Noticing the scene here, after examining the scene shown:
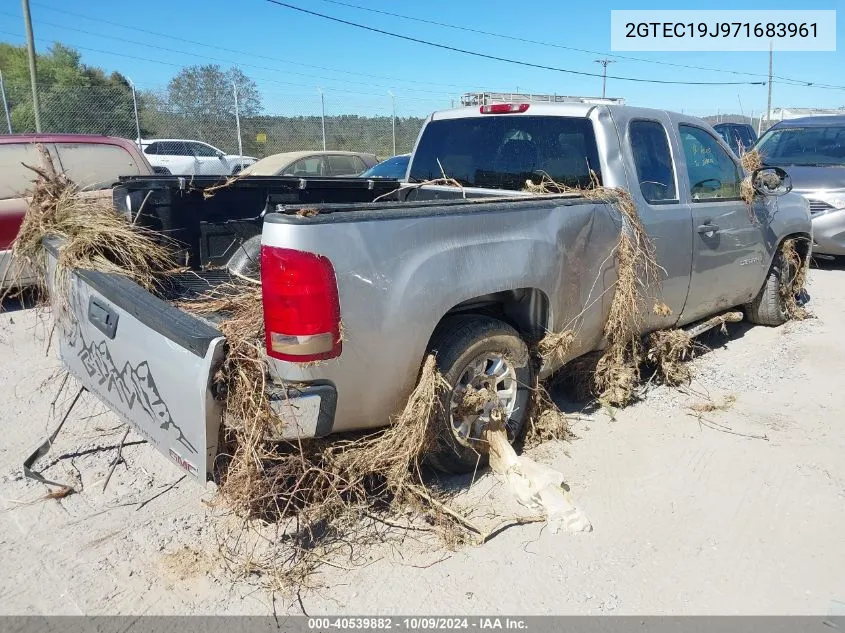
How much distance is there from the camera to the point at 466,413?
3365 millimetres

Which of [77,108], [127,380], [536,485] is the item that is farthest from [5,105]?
[536,485]

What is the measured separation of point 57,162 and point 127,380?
5.49 m

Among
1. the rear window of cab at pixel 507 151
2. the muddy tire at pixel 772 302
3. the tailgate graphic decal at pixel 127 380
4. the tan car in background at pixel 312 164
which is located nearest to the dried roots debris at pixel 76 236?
the tailgate graphic decal at pixel 127 380

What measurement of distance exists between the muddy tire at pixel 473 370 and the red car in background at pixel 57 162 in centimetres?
465

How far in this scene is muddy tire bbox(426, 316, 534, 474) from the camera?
3207 mm

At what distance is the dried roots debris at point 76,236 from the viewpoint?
326 cm

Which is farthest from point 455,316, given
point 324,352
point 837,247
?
point 837,247

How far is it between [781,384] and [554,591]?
3.13 m

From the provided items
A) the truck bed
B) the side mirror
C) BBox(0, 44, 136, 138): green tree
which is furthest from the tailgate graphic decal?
BBox(0, 44, 136, 138): green tree

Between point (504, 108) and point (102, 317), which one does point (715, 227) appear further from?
point (102, 317)

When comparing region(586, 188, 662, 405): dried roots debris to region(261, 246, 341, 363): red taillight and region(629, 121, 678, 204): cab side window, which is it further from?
region(261, 246, 341, 363): red taillight

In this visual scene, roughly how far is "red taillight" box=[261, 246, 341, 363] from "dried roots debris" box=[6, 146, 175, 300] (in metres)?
1.06

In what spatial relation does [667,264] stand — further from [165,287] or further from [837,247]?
[837,247]
